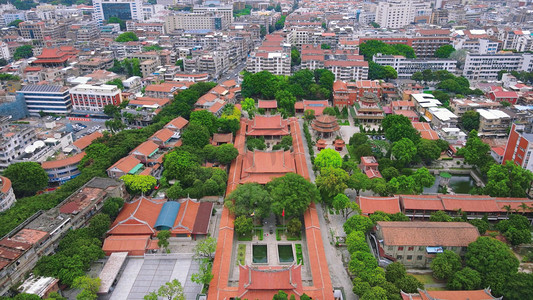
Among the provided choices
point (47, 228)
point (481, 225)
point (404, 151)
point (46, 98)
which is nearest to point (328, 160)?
point (404, 151)

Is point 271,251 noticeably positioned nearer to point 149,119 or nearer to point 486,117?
point 149,119

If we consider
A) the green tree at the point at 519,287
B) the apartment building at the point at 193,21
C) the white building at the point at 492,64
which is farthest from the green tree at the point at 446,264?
the apartment building at the point at 193,21

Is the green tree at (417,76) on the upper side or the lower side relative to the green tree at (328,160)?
upper

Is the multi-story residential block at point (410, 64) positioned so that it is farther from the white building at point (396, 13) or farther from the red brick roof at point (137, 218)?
the red brick roof at point (137, 218)

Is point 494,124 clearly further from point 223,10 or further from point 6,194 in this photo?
point 223,10

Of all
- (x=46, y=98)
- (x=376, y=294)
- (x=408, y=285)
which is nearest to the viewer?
(x=376, y=294)

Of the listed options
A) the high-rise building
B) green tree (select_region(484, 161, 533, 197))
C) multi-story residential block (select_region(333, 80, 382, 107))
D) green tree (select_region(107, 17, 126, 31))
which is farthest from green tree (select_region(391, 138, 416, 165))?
the high-rise building
